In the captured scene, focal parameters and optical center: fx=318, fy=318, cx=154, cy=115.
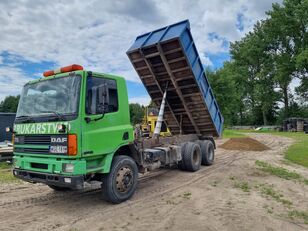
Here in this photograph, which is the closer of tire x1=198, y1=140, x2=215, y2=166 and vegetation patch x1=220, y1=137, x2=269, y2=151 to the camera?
tire x1=198, y1=140, x2=215, y2=166

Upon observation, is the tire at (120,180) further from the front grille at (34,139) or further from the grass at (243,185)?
the grass at (243,185)

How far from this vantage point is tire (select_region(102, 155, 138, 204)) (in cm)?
639

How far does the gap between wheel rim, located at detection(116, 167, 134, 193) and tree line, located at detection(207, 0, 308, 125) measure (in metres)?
36.2

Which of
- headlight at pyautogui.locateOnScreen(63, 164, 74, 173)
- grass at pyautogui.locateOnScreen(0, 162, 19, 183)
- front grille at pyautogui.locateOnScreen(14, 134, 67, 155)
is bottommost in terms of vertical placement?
grass at pyautogui.locateOnScreen(0, 162, 19, 183)

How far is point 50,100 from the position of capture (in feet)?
20.5

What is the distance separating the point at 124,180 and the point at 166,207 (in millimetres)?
1075

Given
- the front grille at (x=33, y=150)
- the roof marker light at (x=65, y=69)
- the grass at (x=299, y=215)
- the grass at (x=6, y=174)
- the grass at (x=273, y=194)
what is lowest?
the grass at (x=299, y=215)

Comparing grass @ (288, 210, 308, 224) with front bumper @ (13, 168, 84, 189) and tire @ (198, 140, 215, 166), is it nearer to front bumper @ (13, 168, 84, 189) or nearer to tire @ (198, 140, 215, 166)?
front bumper @ (13, 168, 84, 189)

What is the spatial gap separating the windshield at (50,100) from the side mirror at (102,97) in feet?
1.32

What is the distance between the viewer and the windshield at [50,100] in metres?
5.93

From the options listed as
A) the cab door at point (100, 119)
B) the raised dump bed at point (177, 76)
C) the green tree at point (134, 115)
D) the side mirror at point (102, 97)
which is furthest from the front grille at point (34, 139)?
the raised dump bed at point (177, 76)

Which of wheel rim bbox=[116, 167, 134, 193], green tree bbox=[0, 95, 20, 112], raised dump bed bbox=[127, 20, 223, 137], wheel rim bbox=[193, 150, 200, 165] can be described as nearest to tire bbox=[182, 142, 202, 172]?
wheel rim bbox=[193, 150, 200, 165]

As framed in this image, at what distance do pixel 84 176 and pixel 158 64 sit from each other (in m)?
4.74

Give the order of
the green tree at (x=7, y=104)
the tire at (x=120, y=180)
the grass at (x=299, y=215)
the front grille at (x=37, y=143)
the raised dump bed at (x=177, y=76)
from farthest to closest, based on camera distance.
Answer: the green tree at (x=7, y=104), the raised dump bed at (x=177, y=76), the tire at (x=120, y=180), the front grille at (x=37, y=143), the grass at (x=299, y=215)
